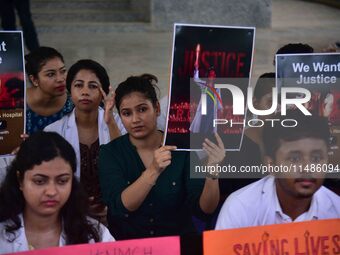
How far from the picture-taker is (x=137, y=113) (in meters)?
2.10

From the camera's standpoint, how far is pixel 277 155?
6.54 feet

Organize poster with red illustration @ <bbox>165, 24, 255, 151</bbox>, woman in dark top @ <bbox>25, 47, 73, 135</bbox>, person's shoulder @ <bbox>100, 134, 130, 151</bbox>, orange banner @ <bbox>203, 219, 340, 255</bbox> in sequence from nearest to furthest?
orange banner @ <bbox>203, 219, 340, 255</bbox> < poster with red illustration @ <bbox>165, 24, 255, 151</bbox> < person's shoulder @ <bbox>100, 134, 130, 151</bbox> < woman in dark top @ <bbox>25, 47, 73, 135</bbox>

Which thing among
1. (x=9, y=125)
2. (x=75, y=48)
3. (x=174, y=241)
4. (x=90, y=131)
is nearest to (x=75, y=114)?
(x=90, y=131)

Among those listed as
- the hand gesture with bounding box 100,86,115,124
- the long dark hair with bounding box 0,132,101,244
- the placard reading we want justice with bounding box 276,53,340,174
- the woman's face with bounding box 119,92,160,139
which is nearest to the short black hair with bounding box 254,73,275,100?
the placard reading we want justice with bounding box 276,53,340,174

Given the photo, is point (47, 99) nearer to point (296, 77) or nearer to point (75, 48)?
point (296, 77)

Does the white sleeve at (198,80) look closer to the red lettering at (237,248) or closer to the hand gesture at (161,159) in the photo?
the hand gesture at (161,159)

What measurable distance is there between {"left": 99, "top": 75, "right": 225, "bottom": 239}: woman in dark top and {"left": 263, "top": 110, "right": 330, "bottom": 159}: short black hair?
0.16 m

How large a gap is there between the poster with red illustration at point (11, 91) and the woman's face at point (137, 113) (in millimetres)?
344

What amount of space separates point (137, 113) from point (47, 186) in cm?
47

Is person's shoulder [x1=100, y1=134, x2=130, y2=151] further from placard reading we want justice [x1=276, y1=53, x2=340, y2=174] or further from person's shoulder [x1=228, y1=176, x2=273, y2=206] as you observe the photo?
placard reading we want justice [x1=276, y1=53, x2=340, y2=174]

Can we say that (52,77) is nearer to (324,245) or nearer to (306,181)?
(306,181)

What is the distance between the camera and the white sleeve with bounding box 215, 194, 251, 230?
6.36ft

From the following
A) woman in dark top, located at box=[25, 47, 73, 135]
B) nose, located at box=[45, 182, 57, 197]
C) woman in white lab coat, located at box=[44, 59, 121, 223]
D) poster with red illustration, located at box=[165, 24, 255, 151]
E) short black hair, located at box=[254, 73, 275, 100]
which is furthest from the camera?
woman in dark top, located at box=[25, 47, 73, 135]

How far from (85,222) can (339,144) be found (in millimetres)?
922
